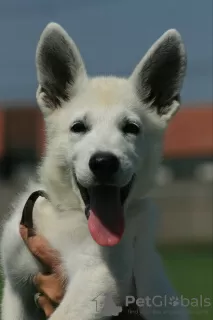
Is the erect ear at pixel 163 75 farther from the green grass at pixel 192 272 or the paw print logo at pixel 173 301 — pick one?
the green grass at pixel 192 272

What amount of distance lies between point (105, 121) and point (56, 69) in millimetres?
661

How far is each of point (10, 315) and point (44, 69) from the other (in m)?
1.56

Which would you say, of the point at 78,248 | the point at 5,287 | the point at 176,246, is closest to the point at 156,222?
the point at 78,248

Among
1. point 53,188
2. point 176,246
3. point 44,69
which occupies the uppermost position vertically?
point 44,69

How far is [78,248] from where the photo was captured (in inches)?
185

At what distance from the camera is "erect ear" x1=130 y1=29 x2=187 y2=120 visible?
16.3ft

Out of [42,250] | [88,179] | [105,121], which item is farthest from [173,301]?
[105,121]

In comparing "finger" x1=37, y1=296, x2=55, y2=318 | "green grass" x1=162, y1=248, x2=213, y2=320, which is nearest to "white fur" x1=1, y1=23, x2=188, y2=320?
"finger" x1=37, y1=296, x2=55, y2=318

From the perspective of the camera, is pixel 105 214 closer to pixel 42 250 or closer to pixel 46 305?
pixel 42 250

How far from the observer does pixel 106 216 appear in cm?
455

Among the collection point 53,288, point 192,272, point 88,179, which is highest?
point 88,179

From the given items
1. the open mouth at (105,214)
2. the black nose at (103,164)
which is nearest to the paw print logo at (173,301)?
the open mouth at (105,214)

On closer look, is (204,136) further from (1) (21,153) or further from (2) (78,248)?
(2) (78,248)

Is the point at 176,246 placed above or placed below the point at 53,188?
below
